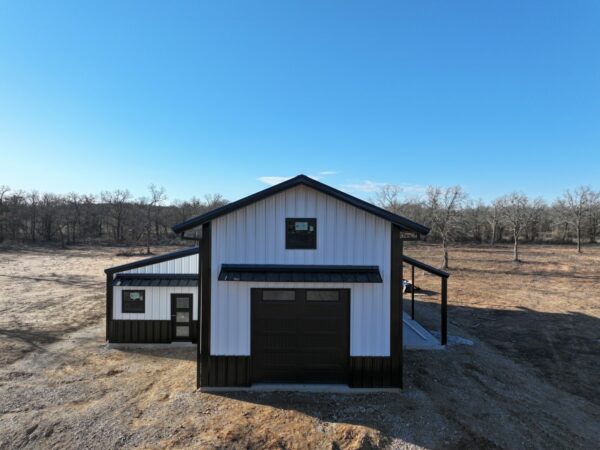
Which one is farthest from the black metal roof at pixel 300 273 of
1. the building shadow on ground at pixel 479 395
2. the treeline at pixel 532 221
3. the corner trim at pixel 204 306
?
the treeline at pixel 532 221

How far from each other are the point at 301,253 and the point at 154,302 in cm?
576

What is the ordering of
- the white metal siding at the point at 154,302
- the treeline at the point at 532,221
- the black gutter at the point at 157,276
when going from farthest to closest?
1. the treeline at the point at 532,221
2. the black gutter at the point at 157,276
3. the white metal siding at the point at 154,302

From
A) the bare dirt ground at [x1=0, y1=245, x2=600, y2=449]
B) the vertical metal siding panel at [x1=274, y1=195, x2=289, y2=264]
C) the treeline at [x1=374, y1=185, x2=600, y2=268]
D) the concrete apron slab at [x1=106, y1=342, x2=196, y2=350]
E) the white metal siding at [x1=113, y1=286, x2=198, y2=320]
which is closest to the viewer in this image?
the bare dirt ground at [x1=0, y1=245, x2=600, y2=449]

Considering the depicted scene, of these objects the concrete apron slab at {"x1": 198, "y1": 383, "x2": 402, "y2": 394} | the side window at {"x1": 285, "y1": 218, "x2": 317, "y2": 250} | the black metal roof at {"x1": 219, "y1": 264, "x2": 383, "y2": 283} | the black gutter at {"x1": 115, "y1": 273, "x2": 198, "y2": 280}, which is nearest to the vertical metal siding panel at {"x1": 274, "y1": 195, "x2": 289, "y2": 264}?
the side window at {"x1": 285, "y1": 218, "x2": 317, "y2": 250}

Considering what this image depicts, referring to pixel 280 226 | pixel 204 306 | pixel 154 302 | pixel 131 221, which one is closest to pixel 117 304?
pixel 154 302

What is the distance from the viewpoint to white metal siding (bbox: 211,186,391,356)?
24.1ft

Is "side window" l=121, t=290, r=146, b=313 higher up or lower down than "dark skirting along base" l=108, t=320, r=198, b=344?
higher up

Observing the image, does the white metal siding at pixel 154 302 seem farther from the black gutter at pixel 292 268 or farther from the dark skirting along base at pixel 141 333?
the black gutter at pixel 292 268

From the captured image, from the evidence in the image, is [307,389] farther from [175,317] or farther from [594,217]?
[594,217]

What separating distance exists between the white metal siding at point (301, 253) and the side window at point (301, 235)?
0.30ft

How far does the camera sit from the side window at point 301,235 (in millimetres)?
7418

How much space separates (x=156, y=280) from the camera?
10.5 m

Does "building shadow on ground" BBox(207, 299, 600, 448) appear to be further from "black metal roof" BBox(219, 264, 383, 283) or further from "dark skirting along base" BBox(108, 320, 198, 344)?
"dark skirting along base" BBox(108, 320, 198, 344)

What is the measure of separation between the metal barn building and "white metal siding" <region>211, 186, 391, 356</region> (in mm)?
22
